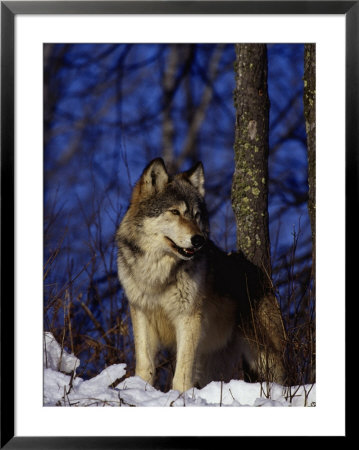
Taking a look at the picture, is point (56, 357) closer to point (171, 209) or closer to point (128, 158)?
point (171, 209)

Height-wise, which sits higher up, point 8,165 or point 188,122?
point 188,122

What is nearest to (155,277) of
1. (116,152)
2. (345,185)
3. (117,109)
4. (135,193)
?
(135,193)

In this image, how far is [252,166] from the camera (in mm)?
6133

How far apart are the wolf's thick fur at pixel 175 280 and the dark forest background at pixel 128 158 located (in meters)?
0.16

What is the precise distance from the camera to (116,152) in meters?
5.52

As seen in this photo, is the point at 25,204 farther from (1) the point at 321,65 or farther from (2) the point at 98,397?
(1) the point at 321,65

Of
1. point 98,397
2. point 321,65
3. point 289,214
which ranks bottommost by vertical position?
point 98,397

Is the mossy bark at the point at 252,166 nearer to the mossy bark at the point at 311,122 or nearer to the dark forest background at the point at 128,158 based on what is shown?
the dark forest background at the point at 128,158

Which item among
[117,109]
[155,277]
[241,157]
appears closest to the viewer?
[117,109]

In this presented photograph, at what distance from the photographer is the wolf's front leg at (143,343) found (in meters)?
5.65

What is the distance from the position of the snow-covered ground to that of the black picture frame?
0.33m

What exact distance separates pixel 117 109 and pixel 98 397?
89.4 inches

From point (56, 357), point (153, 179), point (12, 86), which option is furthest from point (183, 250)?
point (12, 86)

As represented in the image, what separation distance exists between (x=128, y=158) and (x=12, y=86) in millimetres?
1153
